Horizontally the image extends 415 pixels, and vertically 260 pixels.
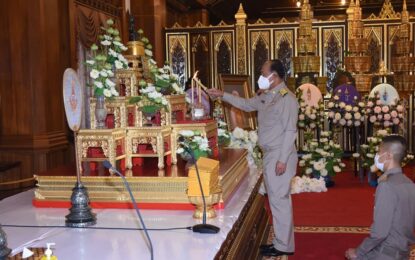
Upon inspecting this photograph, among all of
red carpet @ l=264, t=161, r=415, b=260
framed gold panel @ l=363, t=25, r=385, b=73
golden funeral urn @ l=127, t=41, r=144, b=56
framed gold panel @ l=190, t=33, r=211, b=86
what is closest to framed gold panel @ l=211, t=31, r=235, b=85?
framed gold panel @ l=190, t=33, r=211, b=86

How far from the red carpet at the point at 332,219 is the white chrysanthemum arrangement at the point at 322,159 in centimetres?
28

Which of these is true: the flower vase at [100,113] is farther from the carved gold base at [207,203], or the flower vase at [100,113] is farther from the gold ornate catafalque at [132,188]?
the carved gold base at [207,203]

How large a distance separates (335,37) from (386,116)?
10.3 feet

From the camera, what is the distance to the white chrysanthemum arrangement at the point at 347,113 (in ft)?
26.5

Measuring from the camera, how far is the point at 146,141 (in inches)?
Answer: 157

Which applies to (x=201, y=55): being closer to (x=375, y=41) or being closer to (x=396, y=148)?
(x=375, y=41)

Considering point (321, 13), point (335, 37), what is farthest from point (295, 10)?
point (335, 37)

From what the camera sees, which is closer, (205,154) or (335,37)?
(205,154)

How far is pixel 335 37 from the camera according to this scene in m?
10.4

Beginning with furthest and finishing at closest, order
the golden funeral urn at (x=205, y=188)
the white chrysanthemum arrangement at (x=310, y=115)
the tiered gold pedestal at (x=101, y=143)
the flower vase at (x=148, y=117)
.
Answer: the white chrysanthemum arrangement at (x=310, y=115) → the flower vase at (x=148, y=117) → the tiered gold pedestal at (x=101, y=143) → the golden funeral urn at (x=205, y=188)

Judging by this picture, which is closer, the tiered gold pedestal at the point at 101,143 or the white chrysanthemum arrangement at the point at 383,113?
the tiered gold pedestal at the point at 101,143

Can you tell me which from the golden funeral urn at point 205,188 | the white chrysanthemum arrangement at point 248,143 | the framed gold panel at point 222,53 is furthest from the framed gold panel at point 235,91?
the framed gold panel at point 222,53

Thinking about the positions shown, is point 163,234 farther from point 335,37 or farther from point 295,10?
point 295,10

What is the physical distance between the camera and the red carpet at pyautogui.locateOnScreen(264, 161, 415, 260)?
4707 millimetres
